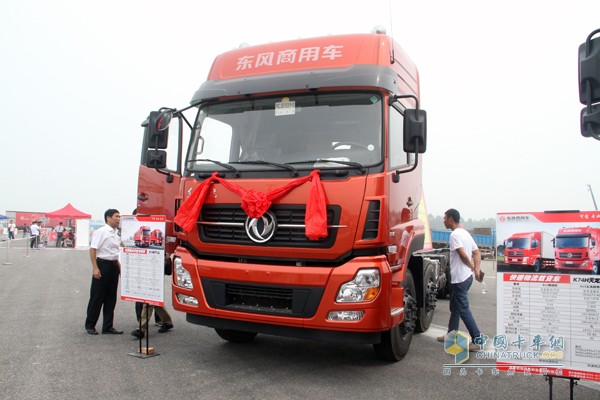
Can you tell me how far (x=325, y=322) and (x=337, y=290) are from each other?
32 centimetres

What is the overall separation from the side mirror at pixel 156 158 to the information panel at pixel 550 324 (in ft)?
12.9

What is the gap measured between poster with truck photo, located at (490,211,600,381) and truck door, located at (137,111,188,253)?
3.59m

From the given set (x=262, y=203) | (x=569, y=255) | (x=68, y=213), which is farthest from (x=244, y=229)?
(x=68, y=213)

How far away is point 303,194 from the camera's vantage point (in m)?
4.64

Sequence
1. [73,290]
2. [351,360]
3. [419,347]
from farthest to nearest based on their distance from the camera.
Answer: [73,290] → [419,347] → [351,360]

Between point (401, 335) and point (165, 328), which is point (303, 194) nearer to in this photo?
point (401, 335)

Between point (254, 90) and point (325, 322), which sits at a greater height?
point (254, 90)

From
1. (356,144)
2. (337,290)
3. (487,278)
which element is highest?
(356,144)

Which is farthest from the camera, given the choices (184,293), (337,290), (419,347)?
(419,347)

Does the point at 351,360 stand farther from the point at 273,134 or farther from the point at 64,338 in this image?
the point at 64,338

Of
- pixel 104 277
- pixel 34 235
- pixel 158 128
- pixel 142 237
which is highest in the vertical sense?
pixel 158 128

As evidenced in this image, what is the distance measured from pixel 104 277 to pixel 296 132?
11.9 ft

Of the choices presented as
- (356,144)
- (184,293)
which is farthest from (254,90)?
(184,293)

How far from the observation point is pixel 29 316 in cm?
786
